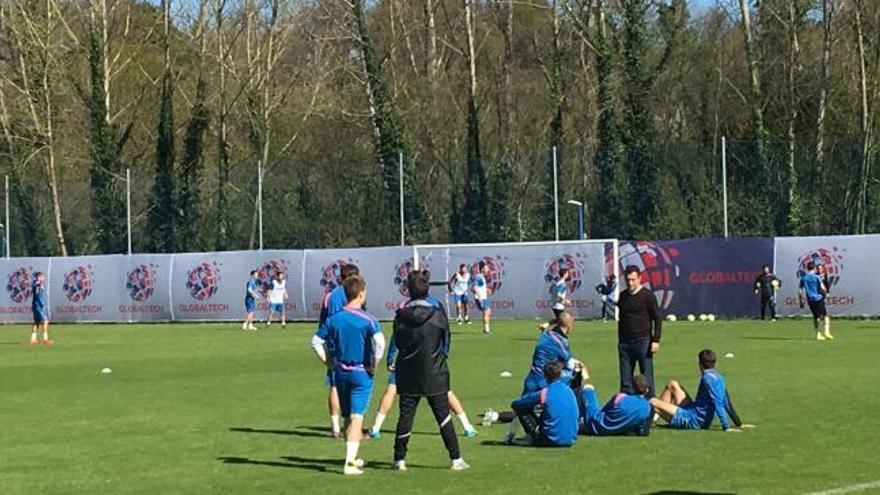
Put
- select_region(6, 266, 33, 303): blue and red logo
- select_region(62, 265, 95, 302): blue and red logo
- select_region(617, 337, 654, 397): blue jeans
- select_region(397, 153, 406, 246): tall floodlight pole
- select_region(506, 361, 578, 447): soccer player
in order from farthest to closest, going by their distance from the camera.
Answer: select_region(6, 266, 33, 303): blue and red logo
select_region(62, 265, 95, 302): blue and red logo
select_region(397, 153, 406, 246): tall floodlight pole
select_region(617, 337, 654, 397): blue jeans
select_region(506, 361, 578, 447): soccer player

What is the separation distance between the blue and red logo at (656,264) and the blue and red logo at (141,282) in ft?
58.9

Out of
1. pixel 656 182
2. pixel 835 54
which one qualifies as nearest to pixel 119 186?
pixel 656 182

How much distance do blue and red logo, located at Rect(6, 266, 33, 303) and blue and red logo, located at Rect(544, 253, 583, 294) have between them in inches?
828

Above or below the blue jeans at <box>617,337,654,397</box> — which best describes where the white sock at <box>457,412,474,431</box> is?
below

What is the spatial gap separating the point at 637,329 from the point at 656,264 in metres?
29.1

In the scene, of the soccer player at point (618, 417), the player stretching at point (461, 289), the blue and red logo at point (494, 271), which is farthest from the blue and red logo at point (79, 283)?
the soccer player at point (618, 417)

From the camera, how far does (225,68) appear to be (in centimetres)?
7069

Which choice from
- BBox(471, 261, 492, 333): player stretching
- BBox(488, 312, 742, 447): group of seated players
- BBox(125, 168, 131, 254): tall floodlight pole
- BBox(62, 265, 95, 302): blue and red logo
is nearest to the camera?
BBox(488, 312, 742, 447): group of seated players

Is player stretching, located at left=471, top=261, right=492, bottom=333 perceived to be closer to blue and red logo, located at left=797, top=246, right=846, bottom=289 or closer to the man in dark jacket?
blue and red logo, located at left=797, top=246, right=846, bottom=289

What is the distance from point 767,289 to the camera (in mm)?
43656

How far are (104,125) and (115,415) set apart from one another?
4893 centimetres

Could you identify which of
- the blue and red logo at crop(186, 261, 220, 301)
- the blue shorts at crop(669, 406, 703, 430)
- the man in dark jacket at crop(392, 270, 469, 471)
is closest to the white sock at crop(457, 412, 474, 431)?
the blue shorts at crop(669, 406, 703, 430)

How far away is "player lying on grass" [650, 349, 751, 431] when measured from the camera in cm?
1709

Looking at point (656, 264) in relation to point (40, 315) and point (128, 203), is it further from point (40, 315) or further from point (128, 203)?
point (128, 203)
